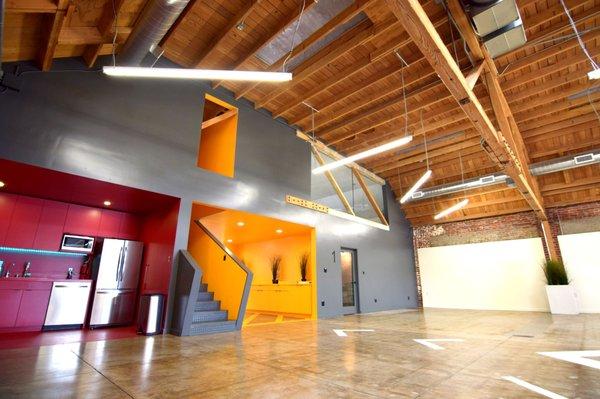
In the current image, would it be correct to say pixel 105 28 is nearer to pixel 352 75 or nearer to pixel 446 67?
pixel 352 75

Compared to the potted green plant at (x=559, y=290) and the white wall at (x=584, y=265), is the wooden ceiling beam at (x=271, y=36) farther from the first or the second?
the white wall at (x=584, y=265)

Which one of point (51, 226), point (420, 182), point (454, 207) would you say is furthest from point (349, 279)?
point (51, 226)

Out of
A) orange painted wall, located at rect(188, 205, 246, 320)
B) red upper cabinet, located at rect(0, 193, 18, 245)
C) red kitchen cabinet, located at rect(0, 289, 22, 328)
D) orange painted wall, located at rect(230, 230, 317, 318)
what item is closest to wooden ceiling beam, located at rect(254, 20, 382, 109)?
orange painted wall, located at rect(188, 205, 246, 320)

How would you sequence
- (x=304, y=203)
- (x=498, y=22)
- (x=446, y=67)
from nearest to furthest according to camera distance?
(x=446, y=67) → (x=498, y=22) → (x=304, y=203)

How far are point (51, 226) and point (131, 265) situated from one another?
4.93 feet

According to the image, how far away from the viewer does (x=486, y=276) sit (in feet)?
34.0

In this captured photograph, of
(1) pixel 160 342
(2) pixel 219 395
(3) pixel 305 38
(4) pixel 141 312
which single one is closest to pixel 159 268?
(4) pixel 141 312

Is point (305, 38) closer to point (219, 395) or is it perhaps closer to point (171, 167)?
point (171, 167)

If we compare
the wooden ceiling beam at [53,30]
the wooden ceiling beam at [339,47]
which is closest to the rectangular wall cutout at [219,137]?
the wooden ceiling beam at [339,47]

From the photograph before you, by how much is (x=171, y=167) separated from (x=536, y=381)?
17.8 ft

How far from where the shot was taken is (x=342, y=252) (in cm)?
895

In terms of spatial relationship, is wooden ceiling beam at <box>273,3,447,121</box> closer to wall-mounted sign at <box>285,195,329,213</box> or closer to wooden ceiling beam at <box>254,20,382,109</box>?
wooden ceiling beam at <box>254,20,382,109</box>

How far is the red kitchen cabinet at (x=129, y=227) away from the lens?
6255 mm

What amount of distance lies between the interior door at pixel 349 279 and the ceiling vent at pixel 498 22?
612cm
